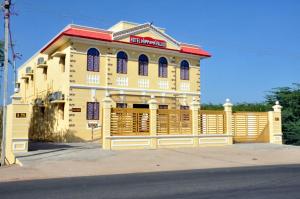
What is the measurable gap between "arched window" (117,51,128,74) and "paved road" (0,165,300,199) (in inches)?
631

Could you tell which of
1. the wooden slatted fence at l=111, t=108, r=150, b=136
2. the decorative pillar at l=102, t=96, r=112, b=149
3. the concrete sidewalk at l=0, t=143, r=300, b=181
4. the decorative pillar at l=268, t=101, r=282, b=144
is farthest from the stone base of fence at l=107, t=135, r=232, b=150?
the decorative pillar at l=268, t=101, r=282, b=144

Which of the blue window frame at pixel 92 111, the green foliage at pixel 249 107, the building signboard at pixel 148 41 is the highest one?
the building signboard at pixel 148 41

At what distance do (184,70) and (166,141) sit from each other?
1050cm

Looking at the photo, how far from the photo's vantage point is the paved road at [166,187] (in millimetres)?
9023

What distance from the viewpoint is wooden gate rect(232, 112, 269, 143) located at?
25.0 m

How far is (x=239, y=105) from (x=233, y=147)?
999 centimetres

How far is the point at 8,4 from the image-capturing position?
53.8 feet

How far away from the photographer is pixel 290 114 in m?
30.0

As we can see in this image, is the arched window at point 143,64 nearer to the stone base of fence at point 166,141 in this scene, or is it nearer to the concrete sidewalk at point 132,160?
the stone base of fence at point 166,141

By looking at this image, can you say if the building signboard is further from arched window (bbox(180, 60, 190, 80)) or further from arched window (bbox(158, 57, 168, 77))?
arched window (bbox(180, 60, 190, 80))

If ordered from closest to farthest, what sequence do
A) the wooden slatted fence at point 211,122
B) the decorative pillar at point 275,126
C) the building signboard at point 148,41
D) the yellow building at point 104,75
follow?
the wooden slatted fence at point 211,122 → the decorative pillar at point 275,126 → the yellow building at point 104,75 → the building signboard at point 148,41

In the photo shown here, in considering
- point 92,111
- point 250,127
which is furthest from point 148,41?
point 250,127

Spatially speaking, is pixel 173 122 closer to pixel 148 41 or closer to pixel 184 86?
pixel 148 41

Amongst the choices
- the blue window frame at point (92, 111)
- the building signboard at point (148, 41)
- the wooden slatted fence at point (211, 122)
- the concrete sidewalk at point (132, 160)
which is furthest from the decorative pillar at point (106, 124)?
the building signboard at point (148, 41)
